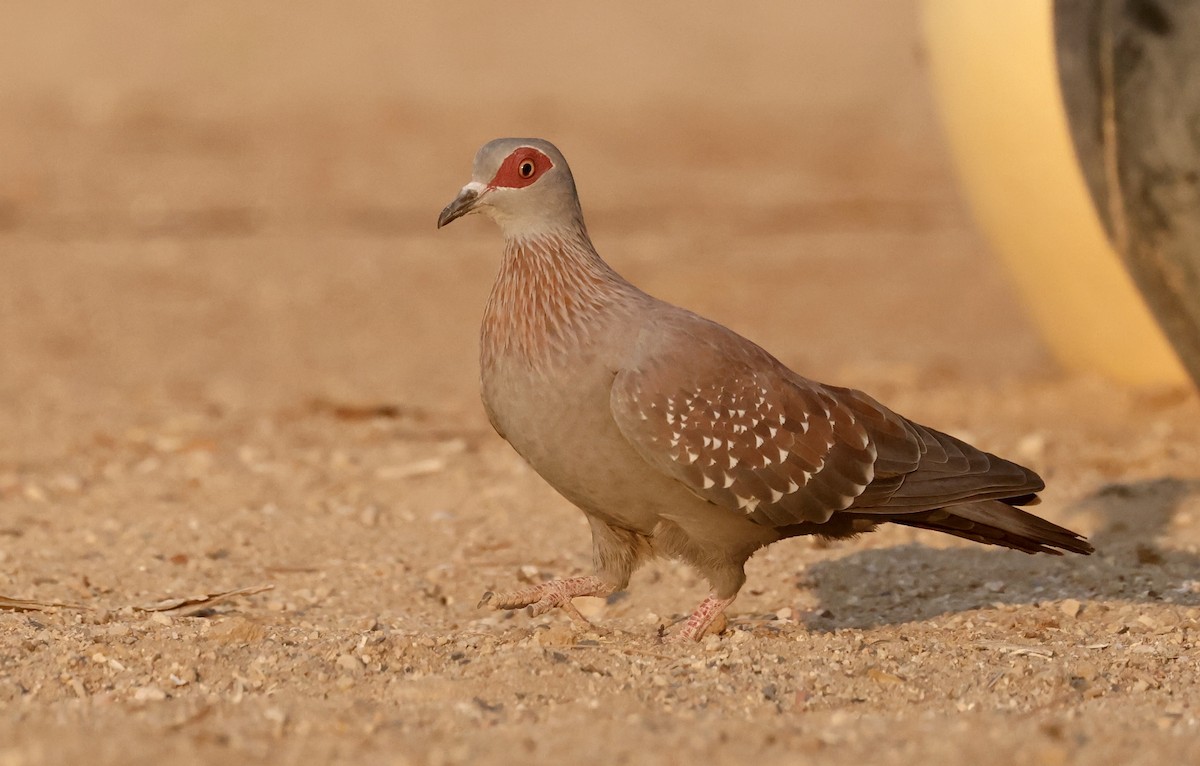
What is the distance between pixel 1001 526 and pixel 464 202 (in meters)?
2.11

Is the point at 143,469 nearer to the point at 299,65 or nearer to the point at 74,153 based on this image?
Result: the point at 74,153

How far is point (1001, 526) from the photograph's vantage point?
5531 mm

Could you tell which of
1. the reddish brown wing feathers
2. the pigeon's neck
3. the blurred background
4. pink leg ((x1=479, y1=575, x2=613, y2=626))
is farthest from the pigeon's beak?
the blurred background

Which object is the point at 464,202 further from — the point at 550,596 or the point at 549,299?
the point at 550,596

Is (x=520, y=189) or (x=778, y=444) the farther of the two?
(x=520, y=189)

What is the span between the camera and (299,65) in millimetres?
28141

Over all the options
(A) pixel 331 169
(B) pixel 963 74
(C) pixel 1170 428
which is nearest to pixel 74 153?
(A) pixel 331 169

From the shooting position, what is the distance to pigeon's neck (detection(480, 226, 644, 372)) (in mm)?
5262

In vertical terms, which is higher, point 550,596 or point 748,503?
point 748,503

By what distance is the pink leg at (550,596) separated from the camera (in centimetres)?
565

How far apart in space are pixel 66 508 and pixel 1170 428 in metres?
5.77

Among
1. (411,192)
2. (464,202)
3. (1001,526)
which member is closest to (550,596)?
(464,202)

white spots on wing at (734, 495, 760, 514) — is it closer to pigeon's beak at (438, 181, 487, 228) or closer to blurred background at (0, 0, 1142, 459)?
pigeon's beak at (438, 181, 487, 228)

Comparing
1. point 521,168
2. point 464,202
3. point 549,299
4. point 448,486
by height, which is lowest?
point 448,486
